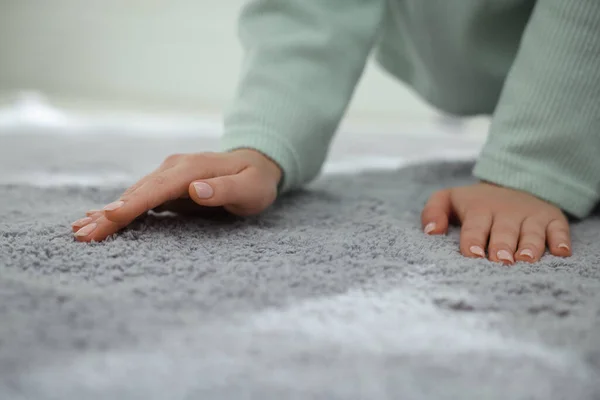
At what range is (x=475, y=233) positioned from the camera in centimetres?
47

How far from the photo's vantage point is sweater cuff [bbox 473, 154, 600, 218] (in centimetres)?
54

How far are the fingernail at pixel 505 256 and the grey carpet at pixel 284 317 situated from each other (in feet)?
0.06

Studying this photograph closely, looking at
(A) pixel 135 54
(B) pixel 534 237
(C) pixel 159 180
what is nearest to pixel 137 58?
(A) pixel 135 54

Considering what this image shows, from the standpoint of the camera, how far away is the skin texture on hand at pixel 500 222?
0.45 metres

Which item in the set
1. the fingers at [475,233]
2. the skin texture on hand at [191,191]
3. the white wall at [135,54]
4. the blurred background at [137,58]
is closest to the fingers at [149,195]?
the skin texture on hand at [191,191]

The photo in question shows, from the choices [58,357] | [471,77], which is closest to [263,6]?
[471,77]

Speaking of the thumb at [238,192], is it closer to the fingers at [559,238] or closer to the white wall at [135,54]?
the fingers at [559,238]

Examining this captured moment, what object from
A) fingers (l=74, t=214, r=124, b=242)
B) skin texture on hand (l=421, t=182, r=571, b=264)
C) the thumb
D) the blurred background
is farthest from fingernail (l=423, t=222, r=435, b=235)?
the blurred background

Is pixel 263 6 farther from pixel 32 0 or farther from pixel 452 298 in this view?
pixel 32 0

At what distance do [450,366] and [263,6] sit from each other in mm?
557

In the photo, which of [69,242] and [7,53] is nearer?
[69,242]

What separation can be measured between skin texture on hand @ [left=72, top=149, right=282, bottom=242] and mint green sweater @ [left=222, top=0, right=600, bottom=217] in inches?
2.6

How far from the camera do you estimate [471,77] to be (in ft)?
2.78

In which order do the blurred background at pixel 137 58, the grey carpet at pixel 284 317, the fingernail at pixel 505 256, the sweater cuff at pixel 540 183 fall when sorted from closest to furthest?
the grey carpet at pixel 284 317 → the fingernail at pixel 505 256 → the sweater cuff at pixel 540 183 → the blurred background at pixel 137 58
